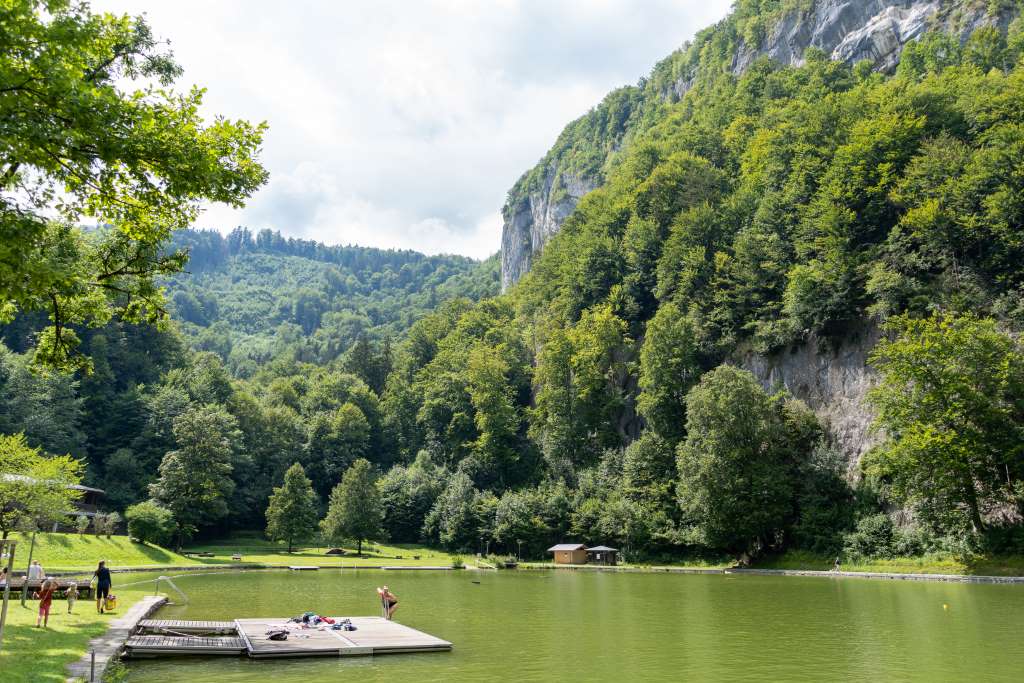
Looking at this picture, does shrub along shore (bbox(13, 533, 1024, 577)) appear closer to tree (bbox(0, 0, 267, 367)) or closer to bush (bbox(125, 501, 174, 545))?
bush (bbox(125, 501, 174, 545))

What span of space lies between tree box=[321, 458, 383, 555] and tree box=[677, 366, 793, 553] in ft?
117

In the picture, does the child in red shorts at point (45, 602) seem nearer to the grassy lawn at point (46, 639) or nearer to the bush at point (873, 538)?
the grassy lawn at point (46, 639)

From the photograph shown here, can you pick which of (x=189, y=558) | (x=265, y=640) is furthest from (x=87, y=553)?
(x=265, y=640)

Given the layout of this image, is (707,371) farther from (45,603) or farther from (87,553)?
(45,603)

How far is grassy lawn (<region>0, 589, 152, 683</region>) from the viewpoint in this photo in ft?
41.5

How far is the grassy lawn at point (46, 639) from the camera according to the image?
12664mm

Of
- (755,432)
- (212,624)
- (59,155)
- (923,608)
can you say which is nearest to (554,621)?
(212,624)

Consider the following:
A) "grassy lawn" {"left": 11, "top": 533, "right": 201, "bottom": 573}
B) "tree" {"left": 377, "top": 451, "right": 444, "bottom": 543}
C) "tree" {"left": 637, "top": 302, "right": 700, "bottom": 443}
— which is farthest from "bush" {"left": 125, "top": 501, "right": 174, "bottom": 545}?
"tree" {"left": 637, "top": 302, "right": 700, "bottom": 443}

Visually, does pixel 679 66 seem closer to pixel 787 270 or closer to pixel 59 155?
pixel 787 270

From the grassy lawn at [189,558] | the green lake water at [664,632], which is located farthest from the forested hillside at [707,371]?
the green lake water at [664,632]

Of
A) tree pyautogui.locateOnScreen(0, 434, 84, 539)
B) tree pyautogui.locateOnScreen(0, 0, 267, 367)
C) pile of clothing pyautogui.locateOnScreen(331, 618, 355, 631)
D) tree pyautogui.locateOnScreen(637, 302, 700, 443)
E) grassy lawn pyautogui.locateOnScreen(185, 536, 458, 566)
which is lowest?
grassy lawn pyautogui.locateOnScreen(185, 536, 458, 566)

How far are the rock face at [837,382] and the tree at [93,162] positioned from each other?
50.4 metres

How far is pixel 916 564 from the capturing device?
42.6 m

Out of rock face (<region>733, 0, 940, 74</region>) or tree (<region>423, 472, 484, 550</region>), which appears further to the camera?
rock face (<region>733, 0, 940, 74</region>)
